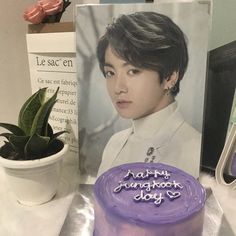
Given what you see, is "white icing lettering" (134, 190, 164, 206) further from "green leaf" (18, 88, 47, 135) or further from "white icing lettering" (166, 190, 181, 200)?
"green leaf" (18, 88, 47, 135)

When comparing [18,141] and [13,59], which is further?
[13,59]

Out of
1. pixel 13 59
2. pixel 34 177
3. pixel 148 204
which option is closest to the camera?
pixel 148 204

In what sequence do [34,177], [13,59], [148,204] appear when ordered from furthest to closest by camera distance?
[13,59] → [34,177] → [148,204]

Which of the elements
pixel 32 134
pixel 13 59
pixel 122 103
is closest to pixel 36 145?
pixel 32 134

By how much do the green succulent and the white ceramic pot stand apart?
0.07 feet

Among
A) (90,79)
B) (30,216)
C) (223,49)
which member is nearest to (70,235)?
(30,216)

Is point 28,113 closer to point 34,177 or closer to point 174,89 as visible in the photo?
point 34,177

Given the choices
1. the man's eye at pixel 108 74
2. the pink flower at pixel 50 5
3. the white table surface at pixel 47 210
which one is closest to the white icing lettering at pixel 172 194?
the white table surface at pixel 47 210

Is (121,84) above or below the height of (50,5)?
below

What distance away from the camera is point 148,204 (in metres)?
0.32

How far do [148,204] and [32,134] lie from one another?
0.60 feet

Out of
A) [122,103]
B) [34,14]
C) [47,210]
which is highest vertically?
[34,14]

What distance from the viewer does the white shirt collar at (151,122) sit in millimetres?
485

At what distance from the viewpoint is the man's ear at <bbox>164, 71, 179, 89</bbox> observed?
0.47m
